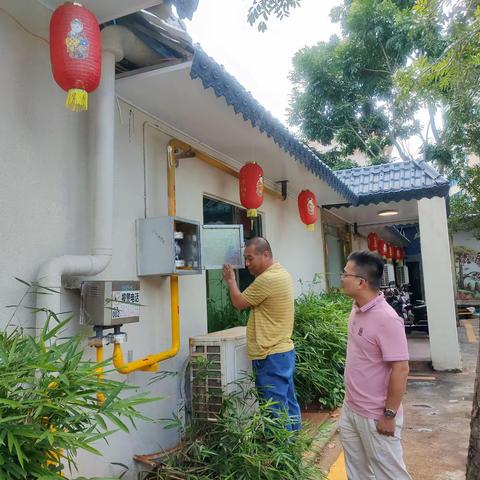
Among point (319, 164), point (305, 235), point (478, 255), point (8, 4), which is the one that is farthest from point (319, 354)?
point (478, 255)

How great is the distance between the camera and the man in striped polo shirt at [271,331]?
3.60m

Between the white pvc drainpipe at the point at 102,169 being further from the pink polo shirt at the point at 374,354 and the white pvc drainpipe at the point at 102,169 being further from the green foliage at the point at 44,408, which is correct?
the pink polo shirt at the point at 374,354

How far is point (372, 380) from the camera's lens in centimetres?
272

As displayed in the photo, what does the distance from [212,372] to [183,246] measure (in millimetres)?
1181

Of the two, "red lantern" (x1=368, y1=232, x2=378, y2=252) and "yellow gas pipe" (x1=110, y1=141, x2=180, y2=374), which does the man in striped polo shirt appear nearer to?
"yellow gas pipe" (x1=110, y1=141, x2=180, y2=374)

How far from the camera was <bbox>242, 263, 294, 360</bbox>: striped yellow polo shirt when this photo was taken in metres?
3.61

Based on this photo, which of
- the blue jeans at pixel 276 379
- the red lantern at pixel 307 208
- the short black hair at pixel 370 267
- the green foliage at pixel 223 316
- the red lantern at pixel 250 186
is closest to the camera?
the short black hair at pixel 370 267

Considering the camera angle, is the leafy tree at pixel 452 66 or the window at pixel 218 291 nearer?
the window at pixel 218 291

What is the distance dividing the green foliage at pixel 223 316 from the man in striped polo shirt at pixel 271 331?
1.21 m

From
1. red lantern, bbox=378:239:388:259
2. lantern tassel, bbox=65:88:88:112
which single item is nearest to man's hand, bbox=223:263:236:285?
lantern tassel, bbox=65:88:88:112

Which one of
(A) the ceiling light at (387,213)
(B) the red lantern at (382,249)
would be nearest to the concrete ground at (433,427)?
(A) the ceiling light at (387,213)

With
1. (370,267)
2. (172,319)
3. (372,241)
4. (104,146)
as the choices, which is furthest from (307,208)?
(372,241)

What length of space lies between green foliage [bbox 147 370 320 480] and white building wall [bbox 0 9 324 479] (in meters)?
0.41

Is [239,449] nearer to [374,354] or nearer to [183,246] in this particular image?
[374,354]
